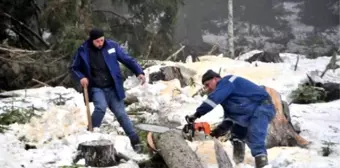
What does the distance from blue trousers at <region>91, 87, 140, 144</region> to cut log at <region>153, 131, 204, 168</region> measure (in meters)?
0.52

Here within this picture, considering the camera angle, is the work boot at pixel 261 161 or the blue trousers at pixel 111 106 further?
the blue trousers at pixel 111 106

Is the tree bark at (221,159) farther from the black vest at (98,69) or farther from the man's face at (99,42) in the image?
the man's face at (99,42)

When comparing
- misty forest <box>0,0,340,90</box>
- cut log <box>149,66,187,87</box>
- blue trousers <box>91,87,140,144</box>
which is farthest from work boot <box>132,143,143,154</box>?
cut log <box>149,66,187,87</box>

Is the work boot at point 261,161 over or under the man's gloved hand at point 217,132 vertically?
under

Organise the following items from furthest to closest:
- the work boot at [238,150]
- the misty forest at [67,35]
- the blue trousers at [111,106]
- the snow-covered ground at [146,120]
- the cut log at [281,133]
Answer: the misty forest at [67,35] < the cut log at [281,133] < the blue trousers at [111,106] < the work boot at [238,150] < the snow-covered ground at [146,120]

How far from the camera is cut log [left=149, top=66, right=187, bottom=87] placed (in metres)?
10.8

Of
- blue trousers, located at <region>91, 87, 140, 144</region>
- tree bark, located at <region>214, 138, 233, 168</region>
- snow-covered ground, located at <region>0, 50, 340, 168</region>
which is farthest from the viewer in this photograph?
blue trousers, located at <region>91, 87, 140, 144</region>

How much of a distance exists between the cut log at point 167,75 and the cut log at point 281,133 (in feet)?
13.7

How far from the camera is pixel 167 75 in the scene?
35.6 feet

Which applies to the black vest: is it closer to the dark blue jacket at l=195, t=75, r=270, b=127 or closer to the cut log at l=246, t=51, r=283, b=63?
the dark blue jacket at l=195, t=75, r=270, b=127

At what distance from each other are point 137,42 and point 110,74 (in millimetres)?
8821

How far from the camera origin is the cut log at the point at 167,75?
10781 mm

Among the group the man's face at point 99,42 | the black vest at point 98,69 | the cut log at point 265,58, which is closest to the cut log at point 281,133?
A: the black vest at point 98,69

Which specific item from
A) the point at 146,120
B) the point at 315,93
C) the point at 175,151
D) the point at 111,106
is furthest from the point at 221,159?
the point at 315,93
